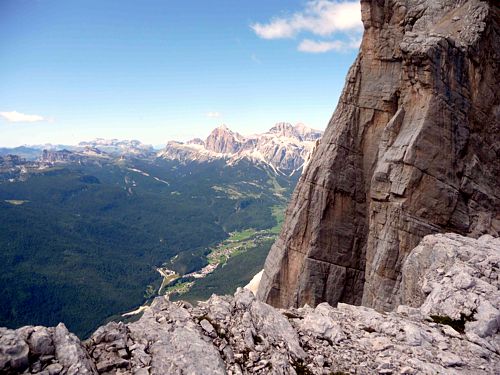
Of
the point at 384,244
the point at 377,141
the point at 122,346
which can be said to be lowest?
the point at 122,346

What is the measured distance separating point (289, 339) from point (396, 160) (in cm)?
2097

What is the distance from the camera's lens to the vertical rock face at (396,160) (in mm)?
31297

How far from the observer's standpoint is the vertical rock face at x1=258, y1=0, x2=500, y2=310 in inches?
1232

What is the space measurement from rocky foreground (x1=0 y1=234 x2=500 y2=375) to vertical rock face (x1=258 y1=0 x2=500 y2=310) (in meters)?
8.68

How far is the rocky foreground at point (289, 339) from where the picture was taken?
14.7 m

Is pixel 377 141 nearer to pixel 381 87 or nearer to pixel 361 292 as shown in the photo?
pixel 381 87

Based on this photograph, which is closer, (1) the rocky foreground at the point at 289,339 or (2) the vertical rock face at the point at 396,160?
(1) the rocky foreground at the point at 289,339

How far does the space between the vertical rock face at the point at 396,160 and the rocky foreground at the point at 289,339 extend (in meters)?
8.68

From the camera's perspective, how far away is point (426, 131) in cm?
3145

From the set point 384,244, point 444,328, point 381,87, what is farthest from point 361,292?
point 381,87

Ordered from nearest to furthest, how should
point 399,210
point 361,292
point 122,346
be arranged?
point 122,346, point 399,210, point 361,292

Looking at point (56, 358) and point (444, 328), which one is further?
point (444, 328)

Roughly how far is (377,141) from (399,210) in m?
9.09

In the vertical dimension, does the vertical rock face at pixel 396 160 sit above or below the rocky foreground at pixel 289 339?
above
